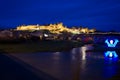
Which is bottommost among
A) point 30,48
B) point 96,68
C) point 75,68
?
point 96,68

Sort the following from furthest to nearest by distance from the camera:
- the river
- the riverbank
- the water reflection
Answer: the riverbank → the water reflection → the river

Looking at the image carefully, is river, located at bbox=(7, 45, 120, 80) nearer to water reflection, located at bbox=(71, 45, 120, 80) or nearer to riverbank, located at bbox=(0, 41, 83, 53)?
water reflection, located at bbox=(71, 45, 120, 80)

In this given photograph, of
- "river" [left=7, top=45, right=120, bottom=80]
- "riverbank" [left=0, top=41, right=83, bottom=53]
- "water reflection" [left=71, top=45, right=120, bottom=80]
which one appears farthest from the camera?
"riverbank" [left=0, top=41, right=83, bottom=53]

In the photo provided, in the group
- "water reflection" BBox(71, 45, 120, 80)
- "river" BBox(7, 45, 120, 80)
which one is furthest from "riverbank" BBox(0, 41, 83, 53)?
"river" BBox(7, 45, 120, 80)

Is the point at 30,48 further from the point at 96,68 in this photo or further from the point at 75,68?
the point at 75,68

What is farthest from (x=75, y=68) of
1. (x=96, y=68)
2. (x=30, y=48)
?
(x=30, y=48)

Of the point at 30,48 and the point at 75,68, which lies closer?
the point at 75,68

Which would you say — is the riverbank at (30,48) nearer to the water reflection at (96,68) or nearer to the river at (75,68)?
the water reflection at (96,68)

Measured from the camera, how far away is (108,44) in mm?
51188

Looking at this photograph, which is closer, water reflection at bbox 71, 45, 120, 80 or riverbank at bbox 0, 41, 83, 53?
water reflection at bbox 71, 45, 120, 80

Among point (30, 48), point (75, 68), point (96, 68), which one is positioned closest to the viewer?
point (75, 68)

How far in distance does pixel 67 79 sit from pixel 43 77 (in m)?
1.30

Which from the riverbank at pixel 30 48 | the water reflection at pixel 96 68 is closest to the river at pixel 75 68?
the water reflection at pixel 96 68

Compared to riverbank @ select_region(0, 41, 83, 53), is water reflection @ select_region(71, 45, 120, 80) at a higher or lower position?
lower
